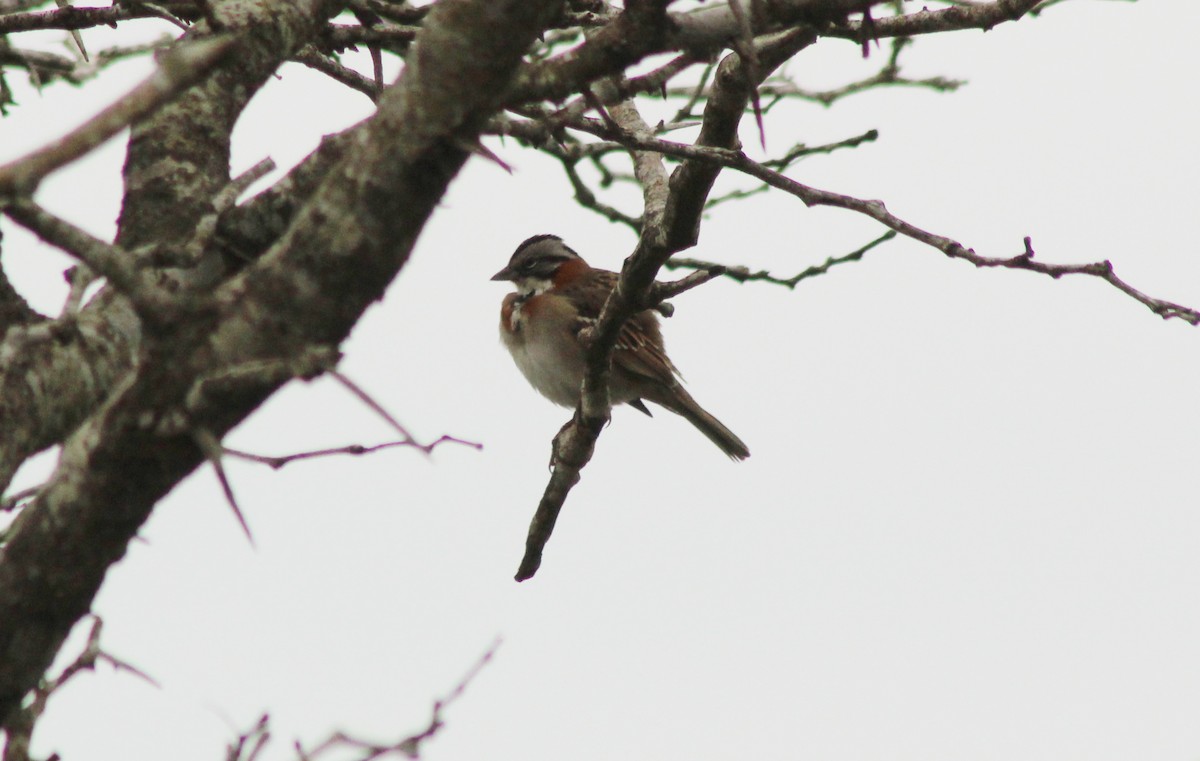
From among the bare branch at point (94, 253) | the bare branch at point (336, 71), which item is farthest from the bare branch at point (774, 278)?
the bare branch at point (94, 253)

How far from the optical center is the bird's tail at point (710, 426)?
920cm

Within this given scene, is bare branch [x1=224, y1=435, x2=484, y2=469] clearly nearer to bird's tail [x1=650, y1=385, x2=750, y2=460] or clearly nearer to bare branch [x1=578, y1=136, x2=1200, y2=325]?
bare branch [x1=578, y1=136, x2=1200, y2=325]

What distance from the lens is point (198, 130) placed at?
12.8ft

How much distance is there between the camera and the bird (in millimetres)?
8891

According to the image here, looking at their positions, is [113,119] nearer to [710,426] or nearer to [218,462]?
[218,462]

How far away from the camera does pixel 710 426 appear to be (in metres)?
9.23

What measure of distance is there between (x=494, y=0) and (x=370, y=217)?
407 millimetres

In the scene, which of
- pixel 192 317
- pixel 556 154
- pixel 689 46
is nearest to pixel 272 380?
pixel 192 317

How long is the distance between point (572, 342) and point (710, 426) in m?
1.11

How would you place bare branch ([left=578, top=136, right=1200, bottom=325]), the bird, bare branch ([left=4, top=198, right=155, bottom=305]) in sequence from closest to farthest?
bare branch ([left=4, top=198, right=155, bottom=305])
bare branch ([left=578, top=136, right=1200, bottom=325])
the bird

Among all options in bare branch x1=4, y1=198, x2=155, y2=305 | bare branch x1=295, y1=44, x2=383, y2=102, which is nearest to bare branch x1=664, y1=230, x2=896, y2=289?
bare branch x1=295, y1=44, x2=383, y2=102

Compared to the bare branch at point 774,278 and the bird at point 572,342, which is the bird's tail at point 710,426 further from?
the bare branch at point 774,278

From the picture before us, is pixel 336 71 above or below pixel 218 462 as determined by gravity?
above

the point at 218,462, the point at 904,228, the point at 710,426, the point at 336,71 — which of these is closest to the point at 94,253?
the point at 218,462
